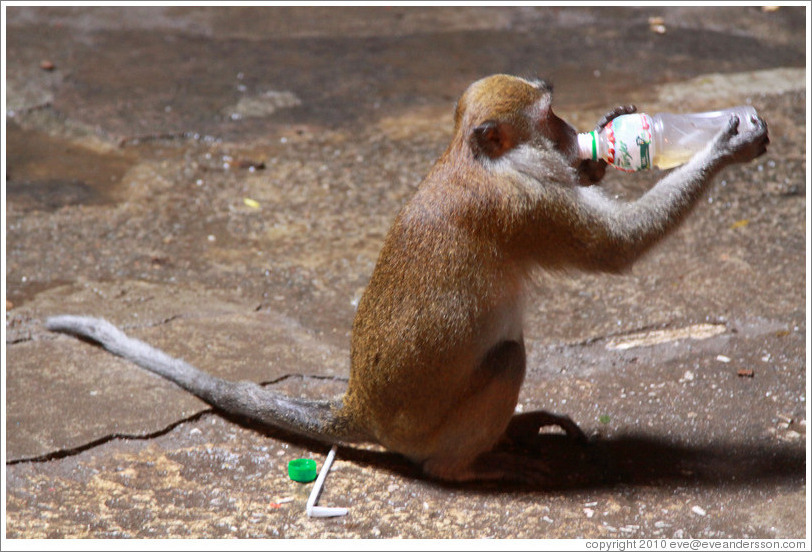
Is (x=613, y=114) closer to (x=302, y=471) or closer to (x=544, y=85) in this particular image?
(x=544, y=85)

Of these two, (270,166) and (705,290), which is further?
(270,166)

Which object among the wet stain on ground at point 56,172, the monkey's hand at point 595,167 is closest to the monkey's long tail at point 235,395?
the monkey's hand at point 595,167

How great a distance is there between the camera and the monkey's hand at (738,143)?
396 cm

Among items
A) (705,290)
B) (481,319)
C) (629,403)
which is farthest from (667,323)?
(481,319)

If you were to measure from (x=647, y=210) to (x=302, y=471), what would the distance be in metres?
1.98

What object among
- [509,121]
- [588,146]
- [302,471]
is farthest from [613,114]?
[302,471]

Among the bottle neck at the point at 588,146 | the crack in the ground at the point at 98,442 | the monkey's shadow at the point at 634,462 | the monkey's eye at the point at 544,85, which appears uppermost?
the monkey's eye at the point at 544,85

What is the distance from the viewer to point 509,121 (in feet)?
12.7

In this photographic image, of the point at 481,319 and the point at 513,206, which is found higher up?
the point at 513,206

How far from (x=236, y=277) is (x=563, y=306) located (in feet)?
7.36

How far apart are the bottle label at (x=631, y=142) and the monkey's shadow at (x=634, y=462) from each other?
1404 millimetres

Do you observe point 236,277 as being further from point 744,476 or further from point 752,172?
point 752,172

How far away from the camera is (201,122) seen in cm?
858

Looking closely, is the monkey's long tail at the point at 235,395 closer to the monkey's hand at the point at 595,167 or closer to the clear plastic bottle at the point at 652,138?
the monkey's hand at the point at 595,167
